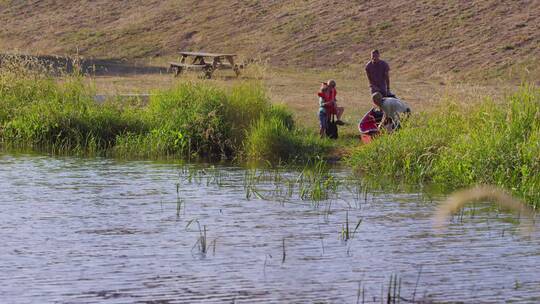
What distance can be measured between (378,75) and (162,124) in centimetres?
376

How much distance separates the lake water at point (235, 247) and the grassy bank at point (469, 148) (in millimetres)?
809

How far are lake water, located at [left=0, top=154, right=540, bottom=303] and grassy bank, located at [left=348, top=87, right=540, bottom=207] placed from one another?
2.65 ft

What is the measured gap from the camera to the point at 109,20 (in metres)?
44.1

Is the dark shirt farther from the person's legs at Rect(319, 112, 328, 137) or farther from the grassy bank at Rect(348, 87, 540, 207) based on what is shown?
the grassy bank at Rect(348, 87, 540, 207)

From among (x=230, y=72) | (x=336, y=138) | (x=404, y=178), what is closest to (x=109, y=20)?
(x=230, y=72)

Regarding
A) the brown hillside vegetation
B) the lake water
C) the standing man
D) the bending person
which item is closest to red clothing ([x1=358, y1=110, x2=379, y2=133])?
the bending person

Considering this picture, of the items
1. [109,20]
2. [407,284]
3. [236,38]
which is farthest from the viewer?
[109,20]

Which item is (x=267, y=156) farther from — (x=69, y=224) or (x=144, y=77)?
(x=144, y=77)

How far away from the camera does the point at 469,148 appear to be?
15.2 m

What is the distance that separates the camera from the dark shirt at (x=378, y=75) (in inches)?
795

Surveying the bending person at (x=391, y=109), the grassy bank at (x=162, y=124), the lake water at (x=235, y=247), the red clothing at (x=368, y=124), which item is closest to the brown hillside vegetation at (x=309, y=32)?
the grassy bank at (x=162, y=124)

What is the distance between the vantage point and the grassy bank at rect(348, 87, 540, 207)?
1463 centimetres

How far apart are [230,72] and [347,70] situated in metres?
3.16

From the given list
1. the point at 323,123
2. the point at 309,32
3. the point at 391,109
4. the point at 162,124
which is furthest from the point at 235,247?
the point at 309,32
